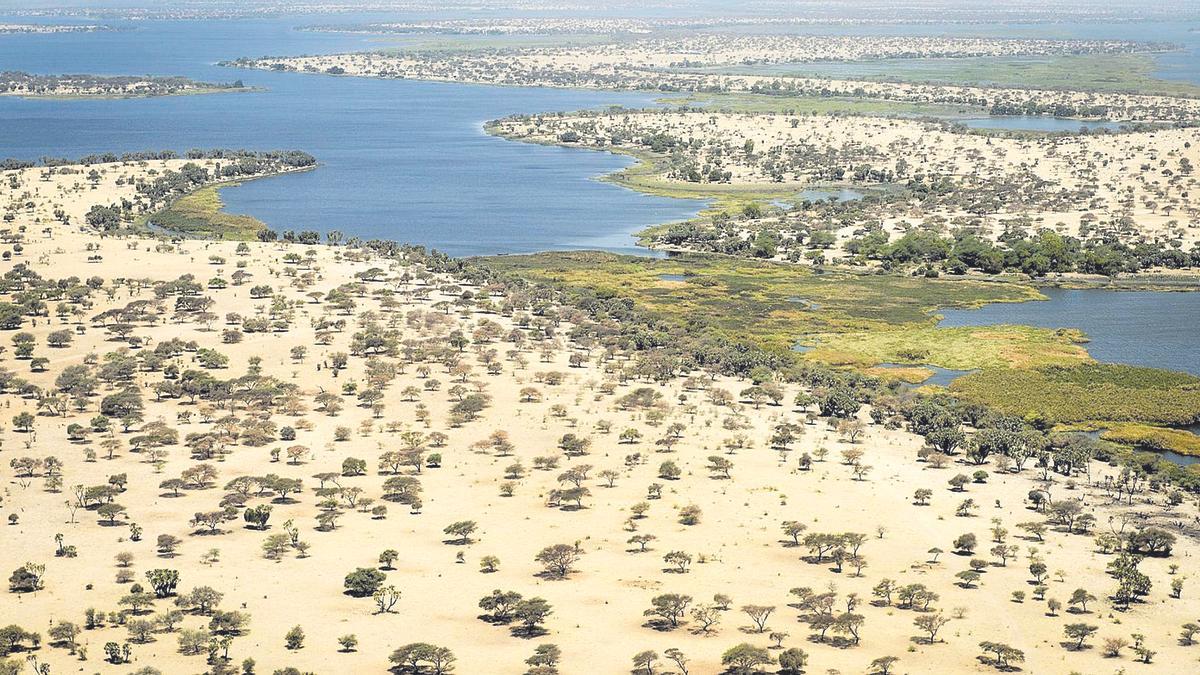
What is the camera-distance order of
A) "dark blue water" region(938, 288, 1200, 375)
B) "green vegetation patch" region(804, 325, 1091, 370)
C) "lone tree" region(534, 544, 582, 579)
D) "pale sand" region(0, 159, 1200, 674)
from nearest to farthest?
"pale sand" region(0, 159, 1200, 674), "lone tree" region(534, 544, 582, 579), "green vegetation patch" region(804, 325, 1091, 370), "dark blue water" region(938, 288, 1200, 375)

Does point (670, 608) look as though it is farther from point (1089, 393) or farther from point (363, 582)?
point (1089, 393)

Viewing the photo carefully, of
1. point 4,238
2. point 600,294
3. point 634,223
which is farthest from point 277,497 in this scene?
point 634,223

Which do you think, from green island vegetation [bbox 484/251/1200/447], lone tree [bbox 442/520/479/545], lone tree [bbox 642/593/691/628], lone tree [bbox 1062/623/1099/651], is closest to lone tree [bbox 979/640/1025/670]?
lone tree [bbox 1062/623/1099/651]

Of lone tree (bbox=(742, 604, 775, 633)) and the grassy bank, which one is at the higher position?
the grassy bank

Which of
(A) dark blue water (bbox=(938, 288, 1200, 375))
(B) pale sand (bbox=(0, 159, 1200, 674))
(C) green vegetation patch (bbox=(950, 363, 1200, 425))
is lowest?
(B) pale sand (bbox=(0, 159, 1200, 674))

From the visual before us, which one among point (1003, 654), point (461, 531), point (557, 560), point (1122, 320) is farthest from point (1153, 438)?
point (461, 531)

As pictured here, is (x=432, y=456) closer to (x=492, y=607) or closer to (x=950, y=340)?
(x=492, y=607)

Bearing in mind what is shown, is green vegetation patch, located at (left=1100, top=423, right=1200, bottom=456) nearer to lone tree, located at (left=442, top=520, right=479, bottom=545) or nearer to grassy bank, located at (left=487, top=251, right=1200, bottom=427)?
grassy bank, located at (left=487, top=251, right=1200, bottom=427)
